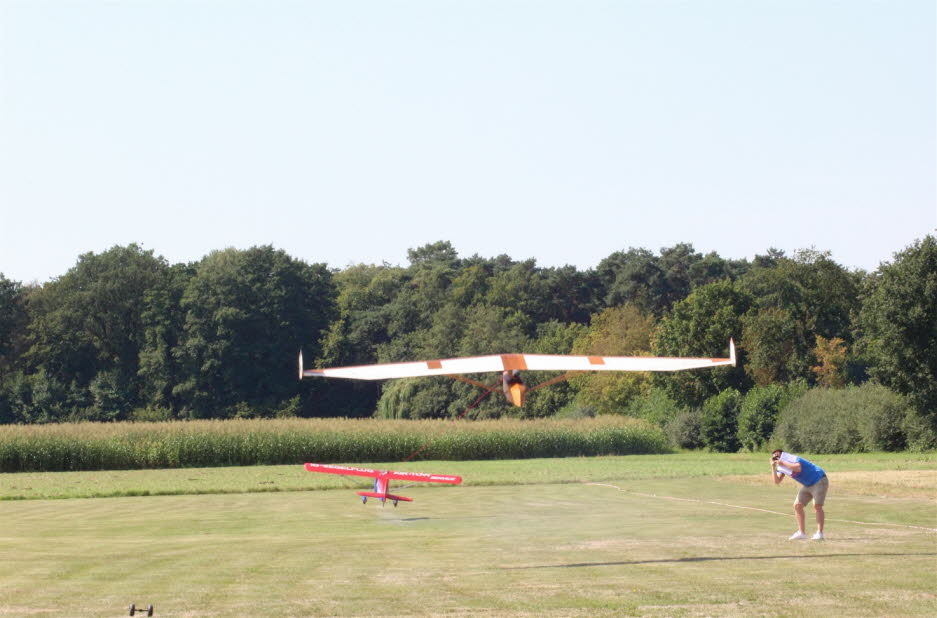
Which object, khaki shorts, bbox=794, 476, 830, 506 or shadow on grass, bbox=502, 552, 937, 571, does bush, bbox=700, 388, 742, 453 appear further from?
shadow on grass, bbox=502, 552, 937, 571

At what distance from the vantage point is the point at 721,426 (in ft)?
249

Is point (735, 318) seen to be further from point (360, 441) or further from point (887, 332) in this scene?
point (360, 441)

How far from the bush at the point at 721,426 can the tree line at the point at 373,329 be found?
16.5 feet

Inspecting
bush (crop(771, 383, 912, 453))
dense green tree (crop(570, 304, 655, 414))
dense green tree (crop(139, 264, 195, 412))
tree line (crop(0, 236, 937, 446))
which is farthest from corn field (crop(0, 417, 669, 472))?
dense green tree (crop(139, 264, 195, 412))

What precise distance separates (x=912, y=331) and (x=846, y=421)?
827 cm

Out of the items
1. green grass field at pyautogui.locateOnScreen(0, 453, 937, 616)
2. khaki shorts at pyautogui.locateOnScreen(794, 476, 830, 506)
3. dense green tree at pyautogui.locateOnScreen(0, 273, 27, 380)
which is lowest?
green grass field at pyautogui.locateOnScreen(0, 453, 937, 616)

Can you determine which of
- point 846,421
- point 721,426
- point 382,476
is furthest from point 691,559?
point 721,426

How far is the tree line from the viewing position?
87000mm

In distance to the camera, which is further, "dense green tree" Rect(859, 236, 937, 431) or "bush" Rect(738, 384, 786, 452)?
"bush" Rect(738, 384, 786, 452)

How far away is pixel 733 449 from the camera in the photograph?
75.7 m

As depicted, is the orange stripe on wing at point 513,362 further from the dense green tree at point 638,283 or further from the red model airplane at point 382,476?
the dense green tree at point 638,283

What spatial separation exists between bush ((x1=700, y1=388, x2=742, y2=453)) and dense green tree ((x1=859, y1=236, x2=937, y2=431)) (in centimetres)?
1586

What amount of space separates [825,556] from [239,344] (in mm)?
92336

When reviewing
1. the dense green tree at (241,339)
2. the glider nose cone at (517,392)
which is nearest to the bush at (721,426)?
the dense green tree at (241,339)
